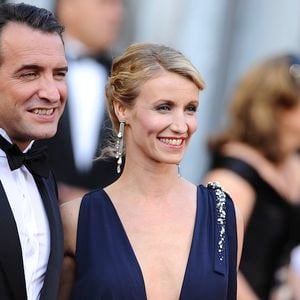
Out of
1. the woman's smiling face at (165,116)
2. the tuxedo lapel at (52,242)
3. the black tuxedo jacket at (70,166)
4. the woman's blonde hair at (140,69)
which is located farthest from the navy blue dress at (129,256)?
the black tuxedo jacket at (70,166)

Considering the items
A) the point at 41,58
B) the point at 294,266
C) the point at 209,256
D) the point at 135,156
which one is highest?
Result: the point at 41,58

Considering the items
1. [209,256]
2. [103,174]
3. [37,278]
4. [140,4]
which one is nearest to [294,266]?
[103,174]

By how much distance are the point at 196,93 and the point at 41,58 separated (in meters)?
0.64

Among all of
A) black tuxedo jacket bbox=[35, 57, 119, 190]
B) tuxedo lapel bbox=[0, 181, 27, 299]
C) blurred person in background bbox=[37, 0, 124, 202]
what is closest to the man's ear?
tuxedo lapel bbox=[0, 181, 27, 299]

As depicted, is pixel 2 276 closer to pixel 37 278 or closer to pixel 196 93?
pixel 37 278

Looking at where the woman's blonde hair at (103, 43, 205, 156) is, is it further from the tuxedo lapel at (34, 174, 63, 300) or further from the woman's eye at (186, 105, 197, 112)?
the tuxedo lapel at (34, 174, 63, 300)

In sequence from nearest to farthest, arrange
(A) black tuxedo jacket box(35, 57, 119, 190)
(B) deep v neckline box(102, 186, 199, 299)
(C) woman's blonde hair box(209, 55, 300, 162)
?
1. (B) deep v neckline box(102, 186, 199, 299)
2. (C) woman's blonde hair box(209, 55, 300, 162)
3. (A) black tuxedo jacket box(35, 57, 119, 190)

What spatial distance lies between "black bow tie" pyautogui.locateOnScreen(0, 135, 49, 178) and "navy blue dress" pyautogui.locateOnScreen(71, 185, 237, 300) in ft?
0.95

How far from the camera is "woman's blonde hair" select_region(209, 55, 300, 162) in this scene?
6.22 meters

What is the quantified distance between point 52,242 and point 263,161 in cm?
197

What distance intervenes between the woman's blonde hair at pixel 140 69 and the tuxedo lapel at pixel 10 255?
0.72 m

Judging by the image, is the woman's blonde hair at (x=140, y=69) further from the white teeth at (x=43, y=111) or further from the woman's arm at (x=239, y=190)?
the woman's arm at (x=239, y=190)

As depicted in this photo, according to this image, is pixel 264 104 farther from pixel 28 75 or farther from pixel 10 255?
pixel 10 255

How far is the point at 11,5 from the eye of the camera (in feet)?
15.1
